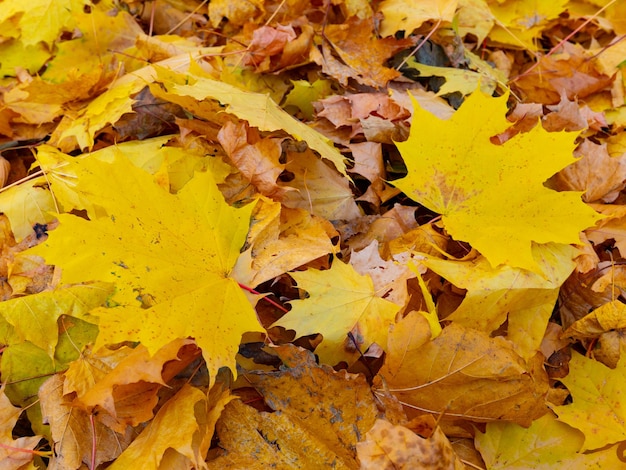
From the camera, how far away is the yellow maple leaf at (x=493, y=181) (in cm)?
111

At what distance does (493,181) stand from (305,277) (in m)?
0.44

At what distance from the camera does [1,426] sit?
3.44ft

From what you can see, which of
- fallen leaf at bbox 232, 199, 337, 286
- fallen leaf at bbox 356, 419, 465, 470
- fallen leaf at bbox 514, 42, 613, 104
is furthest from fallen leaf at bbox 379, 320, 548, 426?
fallen leaf at bbox 514, 42, 613, 104

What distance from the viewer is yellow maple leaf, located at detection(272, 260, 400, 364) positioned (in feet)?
3.47

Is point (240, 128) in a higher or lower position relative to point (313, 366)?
higher

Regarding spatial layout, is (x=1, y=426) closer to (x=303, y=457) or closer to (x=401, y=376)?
(x=303, y=457)

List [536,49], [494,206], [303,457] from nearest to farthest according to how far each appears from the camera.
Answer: [303,457], [494,206], [536,49]

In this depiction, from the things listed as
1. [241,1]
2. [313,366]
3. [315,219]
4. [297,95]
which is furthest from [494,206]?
[241,1]

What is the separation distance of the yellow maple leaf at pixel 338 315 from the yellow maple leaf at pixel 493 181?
9.2 inches

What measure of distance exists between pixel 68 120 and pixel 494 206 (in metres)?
1.09

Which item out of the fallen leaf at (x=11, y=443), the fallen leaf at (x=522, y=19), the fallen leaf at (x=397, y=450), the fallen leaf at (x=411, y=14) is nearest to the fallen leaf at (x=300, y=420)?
the fallen leaf at (x=397, y=450)

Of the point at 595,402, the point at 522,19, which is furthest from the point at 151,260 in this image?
the point at 522,19

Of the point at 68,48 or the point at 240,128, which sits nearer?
the point at 240,128

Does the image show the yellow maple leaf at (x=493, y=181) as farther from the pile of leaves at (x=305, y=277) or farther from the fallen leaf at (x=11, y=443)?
the fallen leaf at (x=11, y=443)
